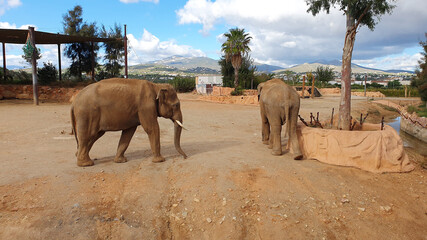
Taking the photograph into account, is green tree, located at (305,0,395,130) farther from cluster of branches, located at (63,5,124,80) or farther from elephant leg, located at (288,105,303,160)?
cluster of branches, located at (63,5,124,80)

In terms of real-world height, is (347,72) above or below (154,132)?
above

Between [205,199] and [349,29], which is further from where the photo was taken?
[349,29]

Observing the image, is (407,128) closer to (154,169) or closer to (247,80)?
(154,169)

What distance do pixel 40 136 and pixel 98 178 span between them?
5.19 metres

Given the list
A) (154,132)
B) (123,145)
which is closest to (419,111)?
(154,132)

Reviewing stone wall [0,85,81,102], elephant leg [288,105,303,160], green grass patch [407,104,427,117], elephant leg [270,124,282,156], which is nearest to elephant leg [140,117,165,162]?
elephant leg [270,124,282,156]

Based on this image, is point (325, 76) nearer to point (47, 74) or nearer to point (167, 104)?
point (47, 74)

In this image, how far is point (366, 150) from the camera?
6004 mm

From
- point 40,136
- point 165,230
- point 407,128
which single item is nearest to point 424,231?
point 165,230

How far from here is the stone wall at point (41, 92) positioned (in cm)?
2000

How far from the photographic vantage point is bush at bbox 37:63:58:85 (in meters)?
22.5

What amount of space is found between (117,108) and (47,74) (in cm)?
2137

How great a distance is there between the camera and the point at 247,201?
15.3 ft

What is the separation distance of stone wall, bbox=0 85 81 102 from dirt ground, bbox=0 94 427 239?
586 inches
